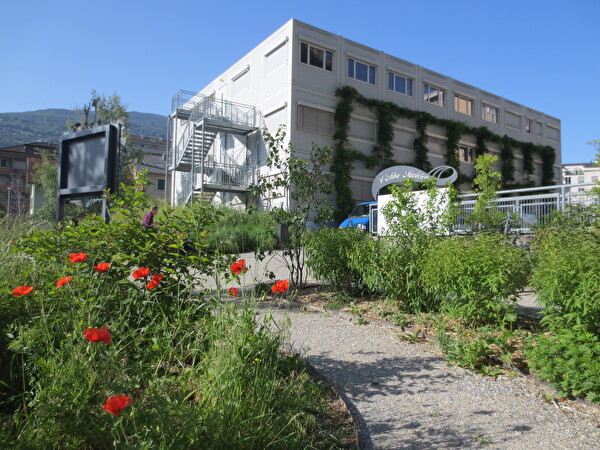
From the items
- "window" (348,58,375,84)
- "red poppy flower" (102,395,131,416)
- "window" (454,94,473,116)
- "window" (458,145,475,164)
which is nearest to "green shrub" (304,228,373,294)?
"red poppy flower" (102,395,131,416)

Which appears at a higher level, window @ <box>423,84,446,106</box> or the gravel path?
window @ <box>423,84,446,106</box>

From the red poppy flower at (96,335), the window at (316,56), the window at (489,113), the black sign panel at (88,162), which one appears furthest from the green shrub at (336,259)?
the window at (489,113)

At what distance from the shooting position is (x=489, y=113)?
107ft

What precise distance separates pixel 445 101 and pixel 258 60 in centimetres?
1316

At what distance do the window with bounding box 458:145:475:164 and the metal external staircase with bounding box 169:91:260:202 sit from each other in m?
14.9

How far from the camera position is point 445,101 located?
2956cm

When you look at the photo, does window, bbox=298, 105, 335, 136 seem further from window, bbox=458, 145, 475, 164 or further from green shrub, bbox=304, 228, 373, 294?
green shrub, bbox=304, 228, 373, 294

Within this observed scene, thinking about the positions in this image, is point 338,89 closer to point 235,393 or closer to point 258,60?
point 258,60

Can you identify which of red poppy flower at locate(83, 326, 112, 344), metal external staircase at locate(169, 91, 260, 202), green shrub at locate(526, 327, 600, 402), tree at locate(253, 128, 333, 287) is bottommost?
green shrub at locate(526, 327, 600, 402)

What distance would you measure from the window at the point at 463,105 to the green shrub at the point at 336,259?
2675 centimetres

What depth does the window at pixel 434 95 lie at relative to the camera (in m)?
28.8

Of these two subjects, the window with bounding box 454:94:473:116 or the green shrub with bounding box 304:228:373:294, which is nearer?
Result: the green shrub with bounding box 304:228:373:294

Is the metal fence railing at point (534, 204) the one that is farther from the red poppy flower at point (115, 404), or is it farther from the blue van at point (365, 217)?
the red poppy flower at point (115, 404)

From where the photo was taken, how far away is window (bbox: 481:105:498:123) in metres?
32.2
